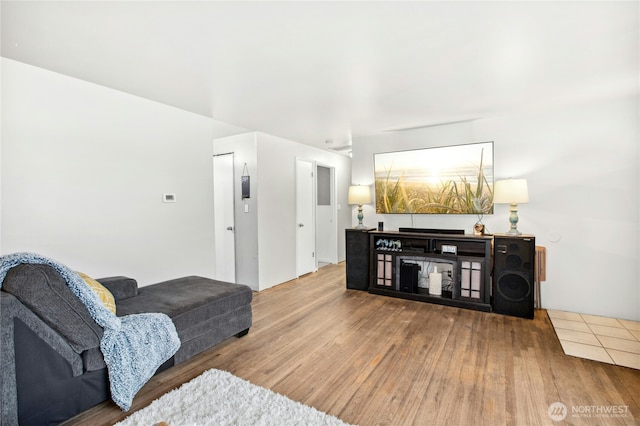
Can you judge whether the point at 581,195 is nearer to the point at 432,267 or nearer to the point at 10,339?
the point at 432,267

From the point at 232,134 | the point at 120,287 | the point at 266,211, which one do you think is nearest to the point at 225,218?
the point at 266,211

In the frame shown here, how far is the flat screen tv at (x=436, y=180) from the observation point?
4.04 metres

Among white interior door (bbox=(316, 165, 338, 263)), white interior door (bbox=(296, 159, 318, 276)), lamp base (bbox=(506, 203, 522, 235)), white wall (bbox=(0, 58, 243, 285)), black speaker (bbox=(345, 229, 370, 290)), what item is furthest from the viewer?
white interior door (bbox=(316, 165, 338, 263))

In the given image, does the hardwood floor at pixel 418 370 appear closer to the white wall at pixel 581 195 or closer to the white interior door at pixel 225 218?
the white wall at pixel 581 195

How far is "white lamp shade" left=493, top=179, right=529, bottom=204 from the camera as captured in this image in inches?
138

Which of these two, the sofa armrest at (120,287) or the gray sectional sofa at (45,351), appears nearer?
the gray sectional sofa at (45,351)

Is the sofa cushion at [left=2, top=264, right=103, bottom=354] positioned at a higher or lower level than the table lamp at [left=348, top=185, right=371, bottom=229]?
lower

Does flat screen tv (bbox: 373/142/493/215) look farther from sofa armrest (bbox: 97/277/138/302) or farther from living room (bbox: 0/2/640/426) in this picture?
sofa armrest (bbox: 97/277/138/302)

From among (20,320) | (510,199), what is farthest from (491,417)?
(20,320)

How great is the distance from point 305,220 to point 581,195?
3.87 metres

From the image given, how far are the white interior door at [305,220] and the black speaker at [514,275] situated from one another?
300 cm

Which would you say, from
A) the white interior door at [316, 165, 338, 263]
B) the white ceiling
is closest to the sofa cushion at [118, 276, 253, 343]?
the white ceiling

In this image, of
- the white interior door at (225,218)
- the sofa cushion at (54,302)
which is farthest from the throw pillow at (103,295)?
the white interior door at (225,218)

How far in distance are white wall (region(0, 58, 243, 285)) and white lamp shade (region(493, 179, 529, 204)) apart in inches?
139
